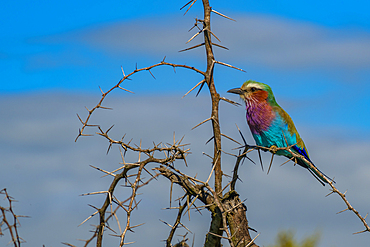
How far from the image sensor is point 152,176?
13.4 ft

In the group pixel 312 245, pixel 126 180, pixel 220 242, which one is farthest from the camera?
pixel 312 245

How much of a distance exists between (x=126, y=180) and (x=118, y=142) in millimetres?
462

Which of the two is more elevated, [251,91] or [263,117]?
[251,91]

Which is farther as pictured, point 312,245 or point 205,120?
point 312,245

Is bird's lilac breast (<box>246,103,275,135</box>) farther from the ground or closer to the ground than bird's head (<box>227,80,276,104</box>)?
closer to the ground

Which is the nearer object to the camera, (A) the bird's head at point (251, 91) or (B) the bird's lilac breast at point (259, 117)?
(B) the bird's lilac breast at point (259, 117)

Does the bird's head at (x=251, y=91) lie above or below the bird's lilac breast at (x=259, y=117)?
above

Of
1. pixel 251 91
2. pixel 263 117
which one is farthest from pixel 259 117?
pixel 251 91

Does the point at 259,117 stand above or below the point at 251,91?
below

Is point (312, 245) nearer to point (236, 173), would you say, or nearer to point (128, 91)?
point (236, 173)

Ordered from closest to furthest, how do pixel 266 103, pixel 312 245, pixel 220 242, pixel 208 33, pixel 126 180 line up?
pixel 126 180 → pixel 208 33 → pixel 220 242 → pixel 312 245 → pixel 266 103

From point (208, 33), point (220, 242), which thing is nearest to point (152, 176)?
point (220, 242)

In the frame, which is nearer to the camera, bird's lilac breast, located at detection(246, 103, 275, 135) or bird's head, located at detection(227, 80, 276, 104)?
bird's lilac breast, located at detection(246, 103, 275, 135)

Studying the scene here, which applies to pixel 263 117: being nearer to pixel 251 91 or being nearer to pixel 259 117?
pixel 259 117
